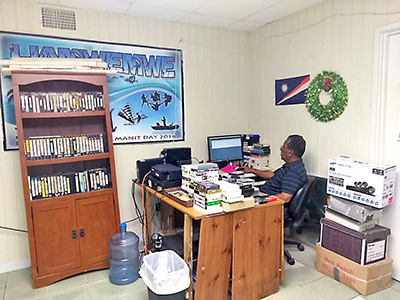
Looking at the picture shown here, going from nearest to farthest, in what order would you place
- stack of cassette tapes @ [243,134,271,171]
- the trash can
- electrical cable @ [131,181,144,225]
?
the trash can
electrical cable @ [131,181,144,225]
stack of cassette tapes @ [243,134,271,171]

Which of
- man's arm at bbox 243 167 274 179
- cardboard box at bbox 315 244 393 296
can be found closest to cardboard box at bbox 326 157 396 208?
cardboard box at bbox 315 244 393 296

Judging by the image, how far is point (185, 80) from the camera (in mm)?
3586

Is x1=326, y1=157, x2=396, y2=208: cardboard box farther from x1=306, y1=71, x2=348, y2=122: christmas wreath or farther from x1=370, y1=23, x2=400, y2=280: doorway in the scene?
x1=306, y1=71, x2=348, y2=122: christmas wreath

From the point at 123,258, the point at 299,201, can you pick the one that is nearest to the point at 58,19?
the point at 123,258

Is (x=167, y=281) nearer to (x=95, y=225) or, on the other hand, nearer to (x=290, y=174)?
(x=95, y=225)

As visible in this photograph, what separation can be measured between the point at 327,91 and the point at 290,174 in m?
0.93

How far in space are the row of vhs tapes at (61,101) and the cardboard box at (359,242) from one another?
2.41 metres

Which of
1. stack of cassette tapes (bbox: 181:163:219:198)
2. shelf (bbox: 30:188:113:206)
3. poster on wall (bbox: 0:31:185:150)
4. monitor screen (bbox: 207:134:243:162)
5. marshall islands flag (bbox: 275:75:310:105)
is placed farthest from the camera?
monitor screen (bbox: 207:134:243:162)

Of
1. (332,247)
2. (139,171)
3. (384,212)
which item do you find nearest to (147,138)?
(139,171)

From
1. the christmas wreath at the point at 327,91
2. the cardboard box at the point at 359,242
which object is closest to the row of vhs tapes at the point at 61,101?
the christmas wreath at the point at 327,91

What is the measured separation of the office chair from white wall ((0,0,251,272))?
1.30 meters

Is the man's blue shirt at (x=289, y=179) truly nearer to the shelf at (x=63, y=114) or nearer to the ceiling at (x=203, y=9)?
the ceiling at (x=203, y=9)

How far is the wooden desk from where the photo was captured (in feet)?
7.06

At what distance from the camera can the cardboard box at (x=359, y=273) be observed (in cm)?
244
